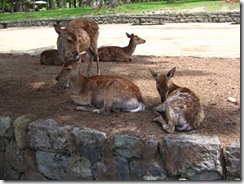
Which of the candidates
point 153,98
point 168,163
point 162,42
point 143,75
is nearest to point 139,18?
point 162,42

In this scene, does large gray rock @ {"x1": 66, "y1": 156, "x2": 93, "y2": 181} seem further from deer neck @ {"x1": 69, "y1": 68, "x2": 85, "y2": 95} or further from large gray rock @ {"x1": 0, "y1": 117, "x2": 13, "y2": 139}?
deer neck @ {"x1": 69, "y1": 68, "x2": 85, "y2": 95}

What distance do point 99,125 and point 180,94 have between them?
45.5 inches

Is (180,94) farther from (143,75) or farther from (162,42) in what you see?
(162,42)

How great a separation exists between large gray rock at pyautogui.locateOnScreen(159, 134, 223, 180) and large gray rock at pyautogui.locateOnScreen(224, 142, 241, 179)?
0.26 feet

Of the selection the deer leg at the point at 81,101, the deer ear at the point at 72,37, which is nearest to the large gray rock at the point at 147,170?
the deer leg at the point at 81,101

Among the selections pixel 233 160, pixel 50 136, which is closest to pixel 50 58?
pixel 50 136

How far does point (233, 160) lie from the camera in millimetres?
4414

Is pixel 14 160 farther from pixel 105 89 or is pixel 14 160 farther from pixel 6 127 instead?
pixel 105 89

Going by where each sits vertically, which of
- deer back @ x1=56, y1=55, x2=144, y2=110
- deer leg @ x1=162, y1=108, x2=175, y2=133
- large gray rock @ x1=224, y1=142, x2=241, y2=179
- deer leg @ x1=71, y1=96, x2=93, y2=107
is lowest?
large gray rock @ x1=224, y1=142, x2=241, y2=179

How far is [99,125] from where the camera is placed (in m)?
5.15

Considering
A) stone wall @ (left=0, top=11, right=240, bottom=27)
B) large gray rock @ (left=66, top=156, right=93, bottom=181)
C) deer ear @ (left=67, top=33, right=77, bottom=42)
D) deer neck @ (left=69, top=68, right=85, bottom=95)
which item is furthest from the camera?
stone wall @ (left=0, top=11, right=240, bottom=27)

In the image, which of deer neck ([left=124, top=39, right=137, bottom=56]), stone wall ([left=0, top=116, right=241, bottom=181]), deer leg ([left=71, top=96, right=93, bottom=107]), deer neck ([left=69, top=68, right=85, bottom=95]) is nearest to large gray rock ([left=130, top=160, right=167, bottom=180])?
stone wall ([left=0, top=116, right=241, bottom=181])

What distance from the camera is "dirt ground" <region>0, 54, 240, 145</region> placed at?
5.00 m

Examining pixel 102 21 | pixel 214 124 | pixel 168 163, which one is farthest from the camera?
pixel 102 21
